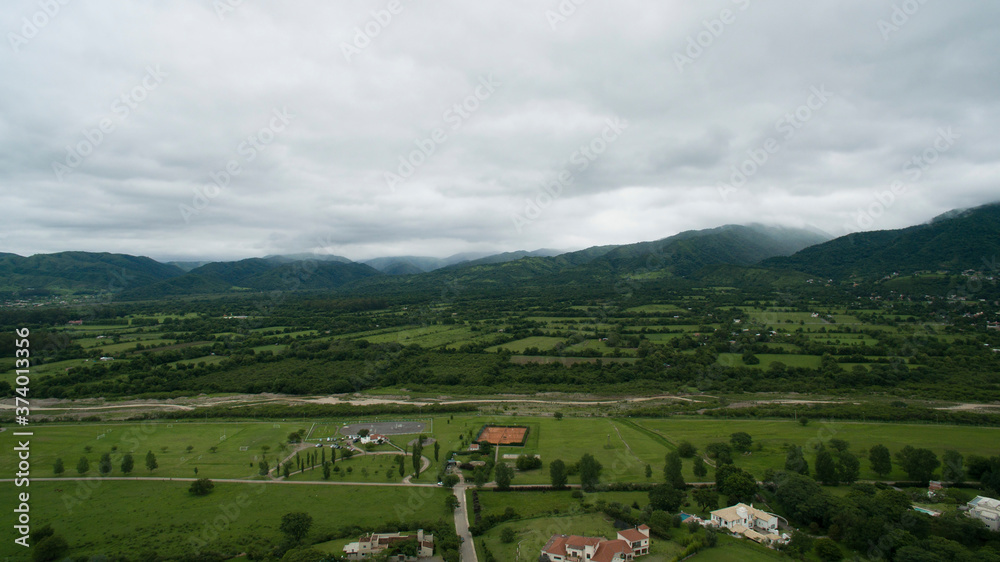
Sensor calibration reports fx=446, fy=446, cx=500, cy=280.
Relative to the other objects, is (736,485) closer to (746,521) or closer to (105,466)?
(746,521)

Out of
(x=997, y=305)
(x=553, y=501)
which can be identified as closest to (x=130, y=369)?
(x=553, y=501)

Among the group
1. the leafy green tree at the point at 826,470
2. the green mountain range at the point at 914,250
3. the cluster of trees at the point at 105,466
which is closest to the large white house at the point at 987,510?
the leafy green tree at the point at 826,470

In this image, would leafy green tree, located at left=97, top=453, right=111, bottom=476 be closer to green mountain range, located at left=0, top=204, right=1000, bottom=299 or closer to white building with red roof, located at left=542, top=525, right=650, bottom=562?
white building with red roof, located at left=542, top=525, right=650, bottom=562

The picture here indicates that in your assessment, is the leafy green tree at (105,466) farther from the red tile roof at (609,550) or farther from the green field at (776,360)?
the green field at (776,360)

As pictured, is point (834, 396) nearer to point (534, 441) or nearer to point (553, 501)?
point (534, 441)

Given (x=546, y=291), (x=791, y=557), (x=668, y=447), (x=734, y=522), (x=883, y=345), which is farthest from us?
(x=546, y=291)

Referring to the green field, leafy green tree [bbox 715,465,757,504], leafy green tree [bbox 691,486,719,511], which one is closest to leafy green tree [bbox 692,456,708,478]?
leafy green tree [bbox 715,465,757,504]
